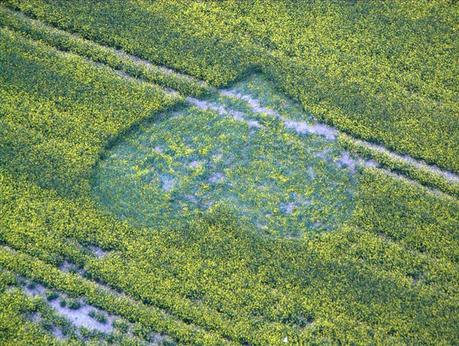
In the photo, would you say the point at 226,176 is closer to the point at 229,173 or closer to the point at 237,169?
the point at 229,173

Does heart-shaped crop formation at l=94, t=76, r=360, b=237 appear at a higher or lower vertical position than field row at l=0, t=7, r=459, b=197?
lower

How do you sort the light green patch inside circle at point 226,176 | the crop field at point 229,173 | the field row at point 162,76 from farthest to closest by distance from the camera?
the field row at point 162,76 → the light green patch inside circle at point 226,176 → the crop field at point 229,173

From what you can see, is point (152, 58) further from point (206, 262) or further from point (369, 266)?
point (369, 266)

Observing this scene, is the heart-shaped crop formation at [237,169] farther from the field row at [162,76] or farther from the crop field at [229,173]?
the field row at [162,76]

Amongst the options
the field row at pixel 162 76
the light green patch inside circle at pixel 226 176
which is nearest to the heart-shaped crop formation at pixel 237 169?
the light green patch inside circle at pixel 226 176

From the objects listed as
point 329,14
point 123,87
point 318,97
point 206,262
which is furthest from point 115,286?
point 329,14

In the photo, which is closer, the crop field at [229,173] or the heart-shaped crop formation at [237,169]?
the crop field at [229,173]

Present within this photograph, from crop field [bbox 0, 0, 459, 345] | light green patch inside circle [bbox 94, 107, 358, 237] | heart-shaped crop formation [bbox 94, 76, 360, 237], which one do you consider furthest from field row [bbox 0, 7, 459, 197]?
light green patch inside circle [bbox 94, 107, 358, 237]

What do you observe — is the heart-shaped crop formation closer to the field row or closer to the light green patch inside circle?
the light green patch inside circle
